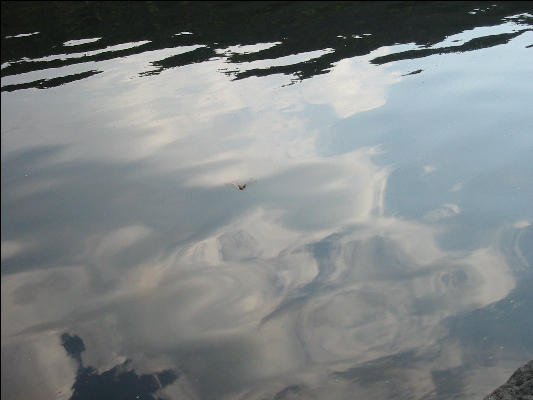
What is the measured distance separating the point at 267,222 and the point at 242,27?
7274mm

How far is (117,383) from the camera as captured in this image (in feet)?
12.9

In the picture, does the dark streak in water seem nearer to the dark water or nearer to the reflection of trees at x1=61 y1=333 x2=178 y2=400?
the dark water

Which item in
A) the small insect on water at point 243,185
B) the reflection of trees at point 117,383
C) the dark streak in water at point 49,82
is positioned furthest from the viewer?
the dark streak in water at point 49,82

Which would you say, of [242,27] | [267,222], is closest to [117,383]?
[267,222]

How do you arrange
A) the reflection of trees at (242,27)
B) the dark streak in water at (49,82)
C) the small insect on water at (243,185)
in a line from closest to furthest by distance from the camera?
the small insect on water at (243,185) → the dark streak in water at (49,82) → the reflection of trees at (242,27)

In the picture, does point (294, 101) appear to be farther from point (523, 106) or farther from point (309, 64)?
point (523, 106)

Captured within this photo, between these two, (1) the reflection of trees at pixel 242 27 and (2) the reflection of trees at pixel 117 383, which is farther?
(1) the reflection of trees at pixel 242 27

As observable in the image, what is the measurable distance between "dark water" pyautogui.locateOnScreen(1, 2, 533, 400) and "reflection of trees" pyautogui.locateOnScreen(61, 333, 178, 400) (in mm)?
16

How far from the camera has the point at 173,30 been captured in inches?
454

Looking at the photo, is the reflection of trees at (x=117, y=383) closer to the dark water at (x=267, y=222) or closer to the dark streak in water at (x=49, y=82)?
the dark water at (x=267, y=222)

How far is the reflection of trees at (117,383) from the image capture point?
12.5ft

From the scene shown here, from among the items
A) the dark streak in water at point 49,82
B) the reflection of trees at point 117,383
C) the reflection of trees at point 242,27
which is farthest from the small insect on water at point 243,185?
the dark streak in water at point 49,82

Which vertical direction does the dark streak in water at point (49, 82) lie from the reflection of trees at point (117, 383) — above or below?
above

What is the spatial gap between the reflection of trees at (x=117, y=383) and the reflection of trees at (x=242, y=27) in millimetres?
6171
